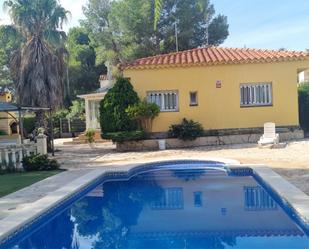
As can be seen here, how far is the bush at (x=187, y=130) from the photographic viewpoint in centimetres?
2344

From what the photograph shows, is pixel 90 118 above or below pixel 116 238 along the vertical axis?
above

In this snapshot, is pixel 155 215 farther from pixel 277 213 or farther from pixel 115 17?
pixel 115 17

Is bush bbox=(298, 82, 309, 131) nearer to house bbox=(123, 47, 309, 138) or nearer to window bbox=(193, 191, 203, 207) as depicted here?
house bbox=(123, 47, 309, 138)

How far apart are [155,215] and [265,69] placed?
16898 millimetres

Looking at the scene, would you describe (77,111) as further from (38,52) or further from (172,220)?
(172,220)

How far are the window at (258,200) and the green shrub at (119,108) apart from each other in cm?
1233

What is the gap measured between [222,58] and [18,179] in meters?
14.9

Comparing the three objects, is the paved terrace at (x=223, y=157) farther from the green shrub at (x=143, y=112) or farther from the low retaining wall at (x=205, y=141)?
the green shrub at (x=143, y=112)

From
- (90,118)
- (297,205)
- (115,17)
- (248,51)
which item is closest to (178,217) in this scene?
(297,205)

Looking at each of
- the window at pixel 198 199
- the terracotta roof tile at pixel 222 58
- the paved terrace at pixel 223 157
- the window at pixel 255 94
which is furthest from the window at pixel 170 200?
the window at pixel 255 94

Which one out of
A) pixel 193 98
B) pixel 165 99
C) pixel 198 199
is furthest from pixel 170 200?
pixel 193 98

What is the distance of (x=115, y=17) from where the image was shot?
1628 inches

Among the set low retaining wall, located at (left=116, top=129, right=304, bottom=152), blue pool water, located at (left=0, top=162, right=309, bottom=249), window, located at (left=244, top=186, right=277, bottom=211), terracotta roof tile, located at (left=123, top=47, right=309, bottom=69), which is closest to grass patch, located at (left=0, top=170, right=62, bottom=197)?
blue pool water, located at (left=0, top=162, right=309, bottom=249)

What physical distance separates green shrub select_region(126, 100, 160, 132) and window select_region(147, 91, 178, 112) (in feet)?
2.78
